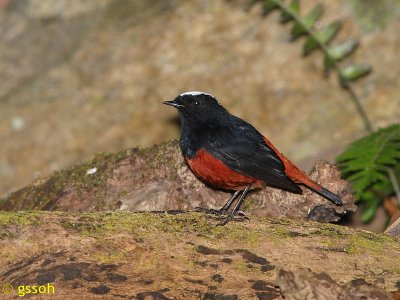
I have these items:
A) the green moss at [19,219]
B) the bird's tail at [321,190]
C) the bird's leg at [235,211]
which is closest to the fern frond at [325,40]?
the bird's tail at [321,190]

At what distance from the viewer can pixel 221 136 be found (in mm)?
6500

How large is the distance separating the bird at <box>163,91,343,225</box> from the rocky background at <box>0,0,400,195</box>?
92.9 inches

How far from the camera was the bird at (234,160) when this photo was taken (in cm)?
619

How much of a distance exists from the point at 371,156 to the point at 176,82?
366cm

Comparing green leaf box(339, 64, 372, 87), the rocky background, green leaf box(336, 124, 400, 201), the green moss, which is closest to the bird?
green leaf box(336, 124, 400, 201)

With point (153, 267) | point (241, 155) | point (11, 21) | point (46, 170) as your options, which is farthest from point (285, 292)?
point (11, 21)

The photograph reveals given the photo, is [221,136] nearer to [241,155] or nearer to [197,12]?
[241,155]

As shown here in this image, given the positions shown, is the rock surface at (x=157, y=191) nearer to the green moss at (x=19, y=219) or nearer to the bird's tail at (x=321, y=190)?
the bird's tail at (x=321, y=190)

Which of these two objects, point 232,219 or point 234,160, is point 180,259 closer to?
point 232,219

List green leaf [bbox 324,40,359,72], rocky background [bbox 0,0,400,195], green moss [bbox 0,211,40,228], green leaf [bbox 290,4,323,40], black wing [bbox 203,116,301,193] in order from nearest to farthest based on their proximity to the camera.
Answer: green moss [bbox 0,211,40,228] < black wing [bbox 203,116,301,193] < green leaf [bbox 290,4,323,40] < green leaf [bbox 324,40,359,72] < rocky background [bbox 0,0,400,195]

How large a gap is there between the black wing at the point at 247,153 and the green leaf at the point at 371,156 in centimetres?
86

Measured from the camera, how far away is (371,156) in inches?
277

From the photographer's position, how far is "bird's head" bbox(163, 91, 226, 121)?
6766 mm

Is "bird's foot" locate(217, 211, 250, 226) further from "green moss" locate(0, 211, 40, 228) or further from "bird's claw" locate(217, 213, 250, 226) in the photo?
"green moss" locate(0, 211, 40, 228)
